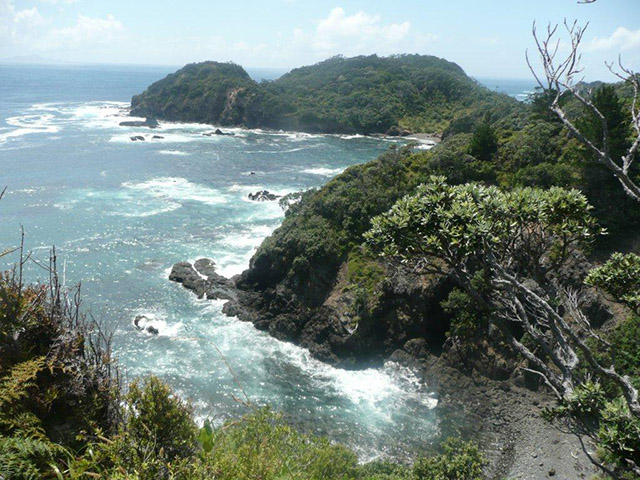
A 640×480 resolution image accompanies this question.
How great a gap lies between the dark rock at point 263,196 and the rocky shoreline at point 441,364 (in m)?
20.3

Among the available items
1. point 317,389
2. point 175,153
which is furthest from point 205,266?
point 175,153

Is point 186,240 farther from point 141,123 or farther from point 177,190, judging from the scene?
point 141,123

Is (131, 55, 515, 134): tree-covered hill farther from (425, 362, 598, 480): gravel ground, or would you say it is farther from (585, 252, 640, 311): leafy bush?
(585, 252, 640, 311): leafy bush

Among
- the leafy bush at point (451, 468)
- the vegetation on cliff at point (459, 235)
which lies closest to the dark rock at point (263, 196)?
the vegetation on cliff at point (459, 235)

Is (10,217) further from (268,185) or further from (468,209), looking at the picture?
(468,209)

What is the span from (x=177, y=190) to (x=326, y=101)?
216ft

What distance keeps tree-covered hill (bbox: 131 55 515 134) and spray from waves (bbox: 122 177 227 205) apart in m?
49.7

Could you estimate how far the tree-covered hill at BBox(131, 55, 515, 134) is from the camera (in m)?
101


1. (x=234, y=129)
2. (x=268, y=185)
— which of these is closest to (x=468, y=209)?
(x=268, y=185)

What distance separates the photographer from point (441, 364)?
24.3 metres

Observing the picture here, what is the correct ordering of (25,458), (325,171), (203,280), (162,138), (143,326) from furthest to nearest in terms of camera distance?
(162,138)
(325,171)
(203,280)
(143,326)
(25,458)

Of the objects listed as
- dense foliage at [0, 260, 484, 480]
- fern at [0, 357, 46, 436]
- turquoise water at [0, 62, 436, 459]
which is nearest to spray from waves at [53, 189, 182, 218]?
turquoise water at [0, 62, 436, 459]

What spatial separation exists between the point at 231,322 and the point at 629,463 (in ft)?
84.9

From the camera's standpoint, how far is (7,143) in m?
72.0
